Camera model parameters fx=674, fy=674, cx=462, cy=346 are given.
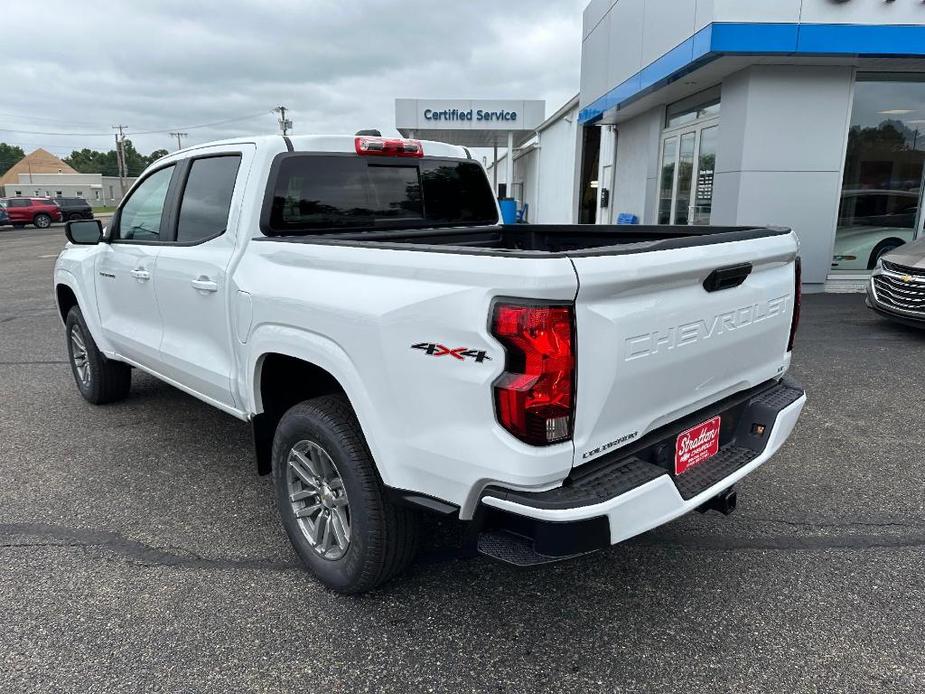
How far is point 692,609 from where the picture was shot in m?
2.79

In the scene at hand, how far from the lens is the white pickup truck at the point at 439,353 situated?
2072 mm

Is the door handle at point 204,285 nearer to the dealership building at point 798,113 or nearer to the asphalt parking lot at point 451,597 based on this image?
the asphalt parking lot at point 451,597

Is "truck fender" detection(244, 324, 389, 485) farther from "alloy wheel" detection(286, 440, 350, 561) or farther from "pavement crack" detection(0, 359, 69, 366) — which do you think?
"pavement crack" detection(0, 359, 69, 366)

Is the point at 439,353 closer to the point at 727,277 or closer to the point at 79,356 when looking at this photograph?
the point at 727,277

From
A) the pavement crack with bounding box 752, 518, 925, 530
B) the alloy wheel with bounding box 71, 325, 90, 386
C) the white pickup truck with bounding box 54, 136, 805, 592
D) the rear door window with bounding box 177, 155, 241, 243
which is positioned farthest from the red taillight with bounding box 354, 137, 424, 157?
the alloy wheel with bounding box 71, 325, 90, 386

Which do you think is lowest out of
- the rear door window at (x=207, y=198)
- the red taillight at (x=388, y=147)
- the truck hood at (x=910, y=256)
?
the truck hood at (x=910, y=256)

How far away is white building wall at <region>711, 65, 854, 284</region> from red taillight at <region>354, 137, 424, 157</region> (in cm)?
758

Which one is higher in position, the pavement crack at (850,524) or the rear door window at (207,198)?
the rear door window at (207,198)

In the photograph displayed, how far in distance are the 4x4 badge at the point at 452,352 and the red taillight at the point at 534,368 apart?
8 centimetres

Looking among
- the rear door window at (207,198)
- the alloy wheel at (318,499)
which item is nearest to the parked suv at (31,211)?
the rear door window at (207,198)

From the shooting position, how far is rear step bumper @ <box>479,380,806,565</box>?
208cm

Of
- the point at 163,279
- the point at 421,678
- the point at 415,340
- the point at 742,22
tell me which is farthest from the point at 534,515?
the point at 742,22

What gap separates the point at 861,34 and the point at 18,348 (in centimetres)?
1130

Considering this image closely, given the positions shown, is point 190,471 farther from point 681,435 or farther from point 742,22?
point 742,22
